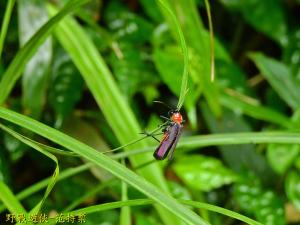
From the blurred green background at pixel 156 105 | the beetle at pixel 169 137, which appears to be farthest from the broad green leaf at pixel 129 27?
the beetle at pixel 169 137

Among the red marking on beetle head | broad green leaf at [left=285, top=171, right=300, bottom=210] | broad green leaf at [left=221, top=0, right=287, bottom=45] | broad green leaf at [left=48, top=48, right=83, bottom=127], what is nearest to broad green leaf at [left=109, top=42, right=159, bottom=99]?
broad green leaf at [left=48, top=48, right=83, bottom=127]

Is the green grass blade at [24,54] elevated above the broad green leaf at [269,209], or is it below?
above

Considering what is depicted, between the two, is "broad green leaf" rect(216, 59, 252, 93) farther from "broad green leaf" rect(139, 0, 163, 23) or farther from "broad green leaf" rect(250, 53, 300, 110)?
"broad green leaf" rect(139, 0, 163, 23)

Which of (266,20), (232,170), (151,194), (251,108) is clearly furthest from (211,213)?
(151,194)

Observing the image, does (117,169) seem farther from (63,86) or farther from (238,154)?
(238,154)

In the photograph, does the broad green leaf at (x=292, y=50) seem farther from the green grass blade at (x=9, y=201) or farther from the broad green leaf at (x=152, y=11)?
the green grass blade at (x=9, y=201)

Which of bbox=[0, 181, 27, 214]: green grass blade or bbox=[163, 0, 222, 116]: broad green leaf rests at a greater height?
bbox=[163, 0, 222, 116]: broad green leaf

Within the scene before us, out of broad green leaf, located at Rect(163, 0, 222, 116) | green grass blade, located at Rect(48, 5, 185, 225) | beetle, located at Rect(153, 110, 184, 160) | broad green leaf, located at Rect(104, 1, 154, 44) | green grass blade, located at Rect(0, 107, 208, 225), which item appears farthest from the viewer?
broad green leaf, located at Rect(104, 1, 154, 44)
